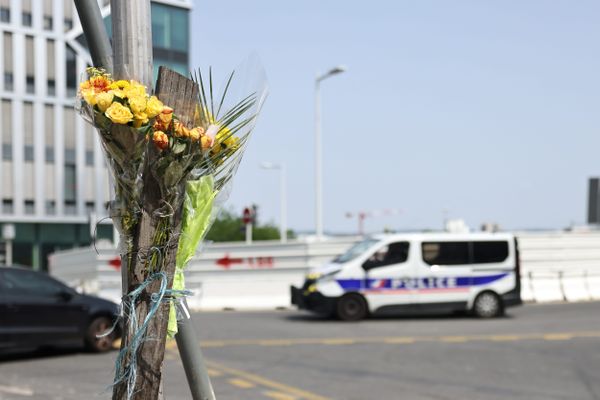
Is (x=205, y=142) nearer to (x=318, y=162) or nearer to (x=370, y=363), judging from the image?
(x=370, y=363)

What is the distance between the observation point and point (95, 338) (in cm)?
1227

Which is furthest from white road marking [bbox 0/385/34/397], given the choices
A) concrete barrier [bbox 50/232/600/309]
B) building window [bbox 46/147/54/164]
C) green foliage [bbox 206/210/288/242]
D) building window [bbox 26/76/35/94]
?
green foliage [bbox 206/210/288/242]

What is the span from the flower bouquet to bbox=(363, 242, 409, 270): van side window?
13708mm

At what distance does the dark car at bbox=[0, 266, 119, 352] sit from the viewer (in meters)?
11.5

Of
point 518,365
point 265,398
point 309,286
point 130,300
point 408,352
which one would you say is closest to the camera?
point 130,300

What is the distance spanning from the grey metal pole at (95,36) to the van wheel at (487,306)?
15.0 metres

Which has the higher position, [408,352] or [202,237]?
[202,237]

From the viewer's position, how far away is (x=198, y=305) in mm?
21609

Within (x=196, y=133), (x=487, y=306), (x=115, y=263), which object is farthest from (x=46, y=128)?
(x=196, y=133)

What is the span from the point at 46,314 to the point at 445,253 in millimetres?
8792

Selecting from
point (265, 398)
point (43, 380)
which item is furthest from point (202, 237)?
point (43, 380)

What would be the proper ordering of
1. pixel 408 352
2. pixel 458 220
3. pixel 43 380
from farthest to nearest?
pixel 458 220
pixel 408 352
pixel 43 380

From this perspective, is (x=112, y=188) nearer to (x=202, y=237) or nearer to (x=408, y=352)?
(x=202, y=237)

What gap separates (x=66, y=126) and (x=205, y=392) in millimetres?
51245
